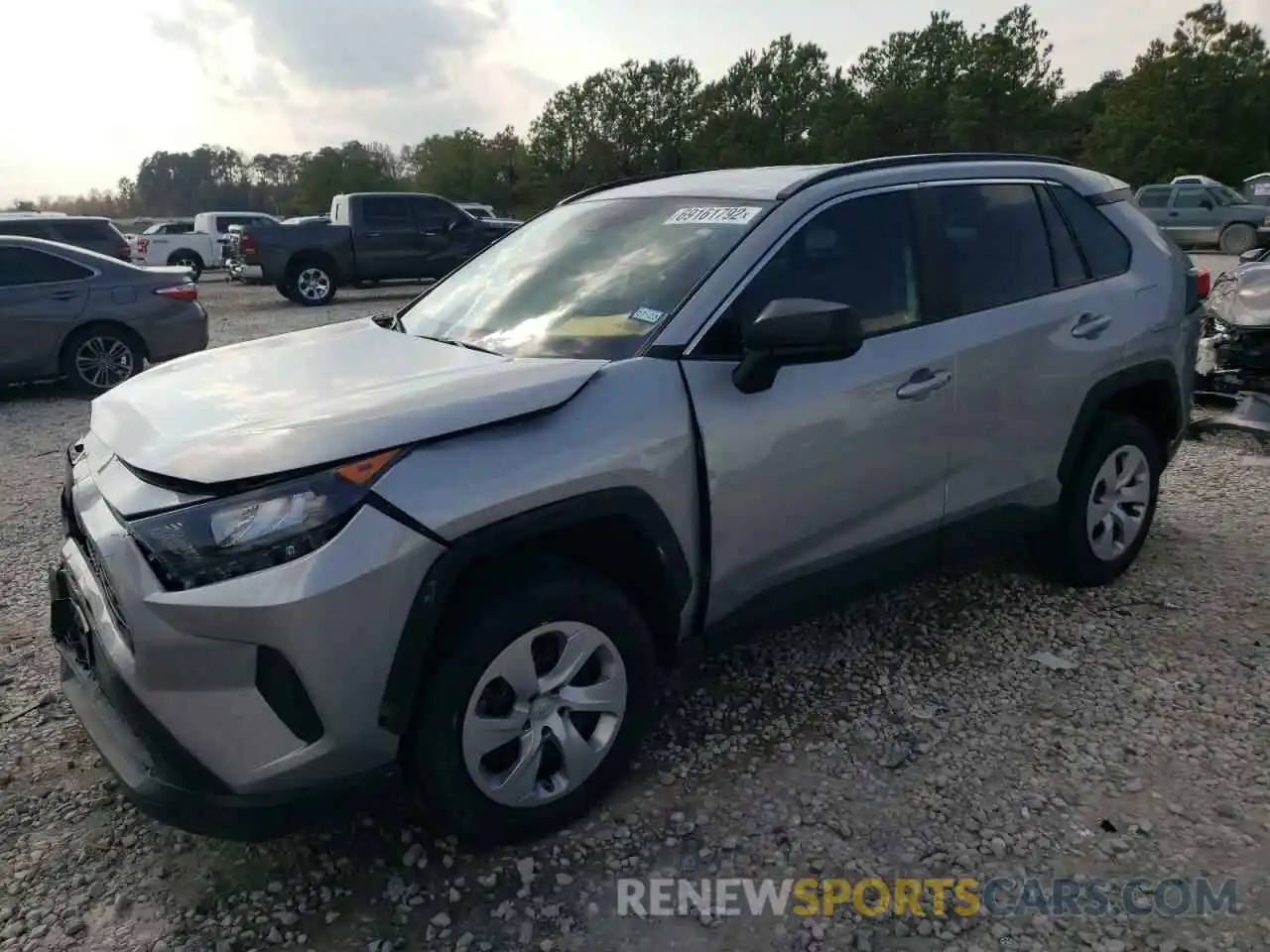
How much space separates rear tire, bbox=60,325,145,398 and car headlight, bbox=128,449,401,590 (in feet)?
25.5

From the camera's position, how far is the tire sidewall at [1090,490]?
12.8 ft

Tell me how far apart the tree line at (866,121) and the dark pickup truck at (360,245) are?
2064 cm

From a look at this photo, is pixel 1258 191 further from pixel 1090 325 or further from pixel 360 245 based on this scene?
pixel 1090 325

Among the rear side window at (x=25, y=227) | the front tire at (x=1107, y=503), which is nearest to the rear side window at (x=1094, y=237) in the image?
the front tire at (x=1107, y=503)

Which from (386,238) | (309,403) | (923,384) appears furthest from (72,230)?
(923,384)

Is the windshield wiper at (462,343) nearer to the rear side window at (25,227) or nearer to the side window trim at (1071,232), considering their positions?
the side window trim at (1071,232)

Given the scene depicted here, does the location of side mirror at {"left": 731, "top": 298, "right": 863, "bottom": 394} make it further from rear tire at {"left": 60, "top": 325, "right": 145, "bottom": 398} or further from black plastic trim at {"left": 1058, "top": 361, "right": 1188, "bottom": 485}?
rear tire at {"left": 60, "top": 325, "right": 145, "bottom": 398}

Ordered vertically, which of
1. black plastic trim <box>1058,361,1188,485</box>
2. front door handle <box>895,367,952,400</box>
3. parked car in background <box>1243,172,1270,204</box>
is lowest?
black plastic trim <box>1058,361,1188,485</box>

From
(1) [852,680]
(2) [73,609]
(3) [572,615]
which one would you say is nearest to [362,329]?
(2) [73,609]

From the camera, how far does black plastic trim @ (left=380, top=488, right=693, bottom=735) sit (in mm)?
2230

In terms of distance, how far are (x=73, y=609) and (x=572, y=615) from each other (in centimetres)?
141

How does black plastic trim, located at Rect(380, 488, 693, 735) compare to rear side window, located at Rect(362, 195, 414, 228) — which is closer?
black plastic trim, located at Rect(380, 488, 693, 735)

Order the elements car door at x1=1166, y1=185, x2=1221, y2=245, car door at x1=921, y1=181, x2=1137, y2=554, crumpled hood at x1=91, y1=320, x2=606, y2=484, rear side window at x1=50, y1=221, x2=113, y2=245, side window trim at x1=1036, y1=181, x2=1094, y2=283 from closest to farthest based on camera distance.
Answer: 1. crumpled hood at x1=91, y1=320, x2=606, y2=484
2. car door at x1=921, y1=181, x2=1137, y2=554
3. side window trim at x1=1036, y1=181, x2=1094, y2=283
4. rear side window at x1=50, y1=221, x2=113, y2=245
5. car door at x1=1166, y1=185, x2=1221, y2=245

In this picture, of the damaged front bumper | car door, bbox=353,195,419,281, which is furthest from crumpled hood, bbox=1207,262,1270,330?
car door, bbox=353,195,419,281
